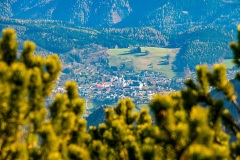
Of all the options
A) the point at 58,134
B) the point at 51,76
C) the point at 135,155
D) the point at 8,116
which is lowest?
the point at 135,155

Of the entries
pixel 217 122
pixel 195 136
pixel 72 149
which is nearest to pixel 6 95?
pixel 72 149

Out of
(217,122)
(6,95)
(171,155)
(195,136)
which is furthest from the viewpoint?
(217,122)

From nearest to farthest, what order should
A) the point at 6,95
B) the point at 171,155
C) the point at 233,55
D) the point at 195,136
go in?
1. the point at 195,136
2. the point at 171,155
3. the point at 6,95
4. the point at 233,55

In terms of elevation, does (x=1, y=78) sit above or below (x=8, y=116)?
above

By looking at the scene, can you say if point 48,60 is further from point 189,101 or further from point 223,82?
point 223,82

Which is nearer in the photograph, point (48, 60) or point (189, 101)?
point (189, 101)

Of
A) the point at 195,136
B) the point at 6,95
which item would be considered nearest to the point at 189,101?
the point at 195,136

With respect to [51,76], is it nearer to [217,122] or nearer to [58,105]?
[58,105]
